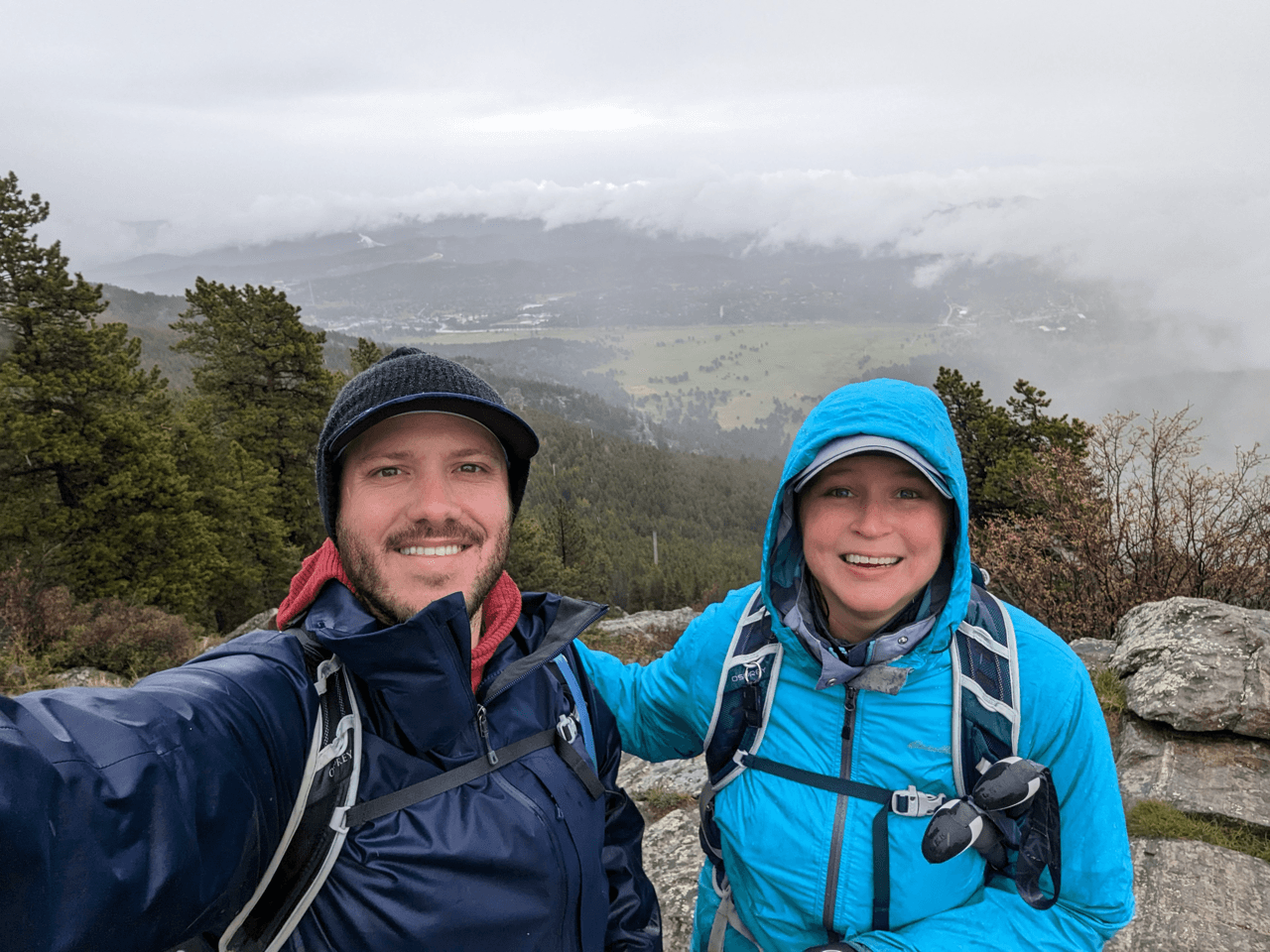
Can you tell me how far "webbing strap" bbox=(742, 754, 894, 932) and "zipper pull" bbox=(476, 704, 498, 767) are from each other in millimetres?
944

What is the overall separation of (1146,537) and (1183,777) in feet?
21.9

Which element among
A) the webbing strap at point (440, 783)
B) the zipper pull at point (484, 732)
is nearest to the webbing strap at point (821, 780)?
the webbing strap at point (440, 783)

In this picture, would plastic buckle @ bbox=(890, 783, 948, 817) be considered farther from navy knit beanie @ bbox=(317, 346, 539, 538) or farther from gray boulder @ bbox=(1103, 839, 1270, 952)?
gray boulder @ bbox=(1103, 839, 1270, 952)

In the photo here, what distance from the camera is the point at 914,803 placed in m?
1.90

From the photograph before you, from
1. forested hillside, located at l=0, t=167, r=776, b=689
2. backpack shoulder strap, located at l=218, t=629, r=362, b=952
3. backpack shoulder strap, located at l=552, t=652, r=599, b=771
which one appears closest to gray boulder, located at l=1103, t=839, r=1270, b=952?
backpack shoulder strap, located at l=552, t=652, r=599, b=771

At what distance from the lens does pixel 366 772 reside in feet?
5.22

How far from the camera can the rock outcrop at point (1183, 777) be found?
3248 mm

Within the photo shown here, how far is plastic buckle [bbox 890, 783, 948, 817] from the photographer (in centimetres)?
189

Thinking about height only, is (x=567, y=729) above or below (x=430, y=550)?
below

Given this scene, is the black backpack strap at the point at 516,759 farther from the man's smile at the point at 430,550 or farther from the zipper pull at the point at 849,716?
the zipper pull at the point at 849,716

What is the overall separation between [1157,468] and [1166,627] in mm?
6050

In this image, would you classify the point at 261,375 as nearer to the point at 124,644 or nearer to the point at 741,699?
the point at 124,644

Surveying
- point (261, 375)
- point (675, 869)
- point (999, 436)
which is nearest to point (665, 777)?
point (675, 869)

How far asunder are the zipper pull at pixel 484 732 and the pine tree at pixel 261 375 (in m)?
21.9
